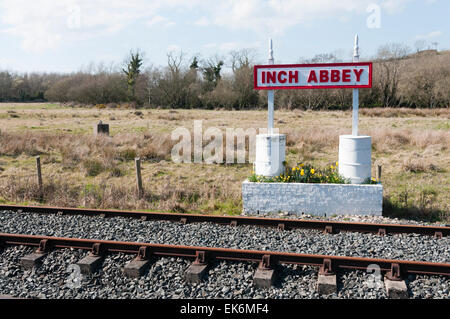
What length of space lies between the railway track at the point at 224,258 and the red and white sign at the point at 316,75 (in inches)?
207

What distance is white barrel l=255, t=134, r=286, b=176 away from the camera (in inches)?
406

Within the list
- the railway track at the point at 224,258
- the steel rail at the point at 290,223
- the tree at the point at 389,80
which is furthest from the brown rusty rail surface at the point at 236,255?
the tree at the point at 389,80

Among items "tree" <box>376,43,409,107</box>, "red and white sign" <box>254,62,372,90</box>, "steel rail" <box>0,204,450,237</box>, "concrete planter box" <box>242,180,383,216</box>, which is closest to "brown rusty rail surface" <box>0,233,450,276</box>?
"steel rail" <box>0,204,450,237</box>

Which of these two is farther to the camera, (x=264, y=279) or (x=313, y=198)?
(x=313, y=198)

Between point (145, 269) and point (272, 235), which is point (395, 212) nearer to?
point (272, 235)

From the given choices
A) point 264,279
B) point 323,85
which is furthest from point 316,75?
point 264,279

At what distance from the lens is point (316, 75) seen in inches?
396

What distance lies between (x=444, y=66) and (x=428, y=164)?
40.4 meters

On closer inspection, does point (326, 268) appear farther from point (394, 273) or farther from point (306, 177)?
point (306, 177)

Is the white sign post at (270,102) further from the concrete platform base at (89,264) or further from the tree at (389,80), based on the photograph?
the tree at (389,80)

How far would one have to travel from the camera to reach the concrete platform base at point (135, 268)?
599 cm

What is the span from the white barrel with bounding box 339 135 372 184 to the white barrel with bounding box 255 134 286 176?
1.56m

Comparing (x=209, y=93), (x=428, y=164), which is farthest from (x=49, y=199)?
(x=209, y=93)

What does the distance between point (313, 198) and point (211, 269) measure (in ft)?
14.3
